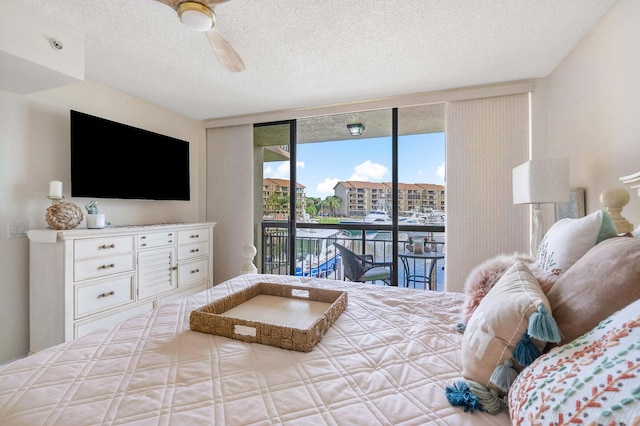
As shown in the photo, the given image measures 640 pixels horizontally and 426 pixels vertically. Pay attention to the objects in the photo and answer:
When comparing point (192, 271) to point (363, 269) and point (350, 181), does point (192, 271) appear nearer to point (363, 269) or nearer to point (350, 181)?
point (363, 269)

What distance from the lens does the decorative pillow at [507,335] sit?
27.1 inches

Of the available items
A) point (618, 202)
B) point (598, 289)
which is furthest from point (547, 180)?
point (598, 289)

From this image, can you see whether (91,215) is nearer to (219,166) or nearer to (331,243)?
(219,166)

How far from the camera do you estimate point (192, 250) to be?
11.0ft

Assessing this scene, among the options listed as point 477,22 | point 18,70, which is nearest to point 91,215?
point 18,70

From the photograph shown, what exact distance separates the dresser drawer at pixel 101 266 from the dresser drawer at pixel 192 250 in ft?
1.94

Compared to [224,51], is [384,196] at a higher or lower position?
lower

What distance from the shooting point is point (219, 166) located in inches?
157

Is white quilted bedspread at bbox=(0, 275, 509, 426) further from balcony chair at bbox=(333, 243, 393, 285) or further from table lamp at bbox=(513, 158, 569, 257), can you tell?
balcony chair at bbox=(333, 243, 393, 285)

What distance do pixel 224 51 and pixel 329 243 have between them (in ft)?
10.4

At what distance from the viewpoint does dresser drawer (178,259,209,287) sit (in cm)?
317

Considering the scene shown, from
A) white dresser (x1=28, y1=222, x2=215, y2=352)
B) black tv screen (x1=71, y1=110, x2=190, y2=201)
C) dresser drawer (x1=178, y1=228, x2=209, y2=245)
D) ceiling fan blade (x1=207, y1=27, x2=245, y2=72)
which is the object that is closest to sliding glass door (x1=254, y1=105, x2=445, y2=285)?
dresser drawer (x1=178, y1=228, x2=209, y2=245)

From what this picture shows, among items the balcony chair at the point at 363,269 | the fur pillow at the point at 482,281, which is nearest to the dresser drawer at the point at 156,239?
the balcony chair at the point at 363,269

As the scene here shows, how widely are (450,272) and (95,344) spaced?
9.62ft
